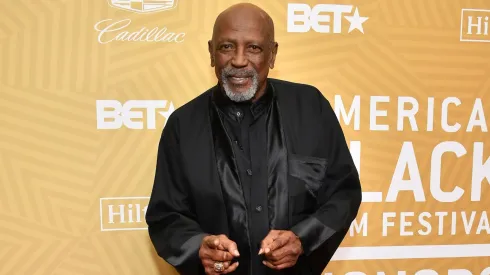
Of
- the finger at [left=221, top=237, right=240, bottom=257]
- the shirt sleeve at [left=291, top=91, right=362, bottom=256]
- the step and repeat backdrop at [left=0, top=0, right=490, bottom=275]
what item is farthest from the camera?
the step and repeat backdrop at [left=0, top=0, right=490, bottom=275]

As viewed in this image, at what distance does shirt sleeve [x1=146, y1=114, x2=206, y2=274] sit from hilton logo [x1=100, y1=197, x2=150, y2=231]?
0.37 metres

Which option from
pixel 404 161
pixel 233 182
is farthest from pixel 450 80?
pixel 233 182

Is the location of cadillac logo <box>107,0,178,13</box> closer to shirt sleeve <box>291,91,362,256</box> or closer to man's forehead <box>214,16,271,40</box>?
man's forehead <box>214,16,271,40</box>

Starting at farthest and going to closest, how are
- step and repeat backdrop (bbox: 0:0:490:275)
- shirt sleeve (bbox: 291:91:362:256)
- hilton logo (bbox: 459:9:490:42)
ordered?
hilton logo (bbox: 459:9:490:42), step and repeat backdrop (bbox: 0:0:490:275), shirt sleeve (bbox: 291:91:362:256)

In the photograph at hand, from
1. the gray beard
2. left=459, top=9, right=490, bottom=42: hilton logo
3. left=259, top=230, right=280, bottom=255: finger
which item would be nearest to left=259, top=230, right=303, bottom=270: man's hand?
left=259, top=230, right=280, bottom=255: finger

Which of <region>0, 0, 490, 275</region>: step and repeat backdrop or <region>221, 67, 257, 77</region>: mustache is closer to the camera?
<region>221, 67, 257, 77</region>: mustache

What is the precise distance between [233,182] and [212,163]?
8 centimetres

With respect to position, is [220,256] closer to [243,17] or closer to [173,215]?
[173,215]

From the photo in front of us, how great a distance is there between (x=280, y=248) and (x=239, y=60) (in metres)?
0.47

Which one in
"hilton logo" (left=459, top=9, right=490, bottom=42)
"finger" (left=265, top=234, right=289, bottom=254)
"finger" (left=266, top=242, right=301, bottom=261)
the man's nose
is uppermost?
"hilton logo" (left=459, top=9, right=490, bottom=42)

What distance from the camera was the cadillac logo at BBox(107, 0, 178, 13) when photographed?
158 centimetres

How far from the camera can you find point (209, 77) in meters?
1.65

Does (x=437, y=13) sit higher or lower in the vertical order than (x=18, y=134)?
higher

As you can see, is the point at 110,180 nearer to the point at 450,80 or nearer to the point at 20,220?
the point at 20,220
